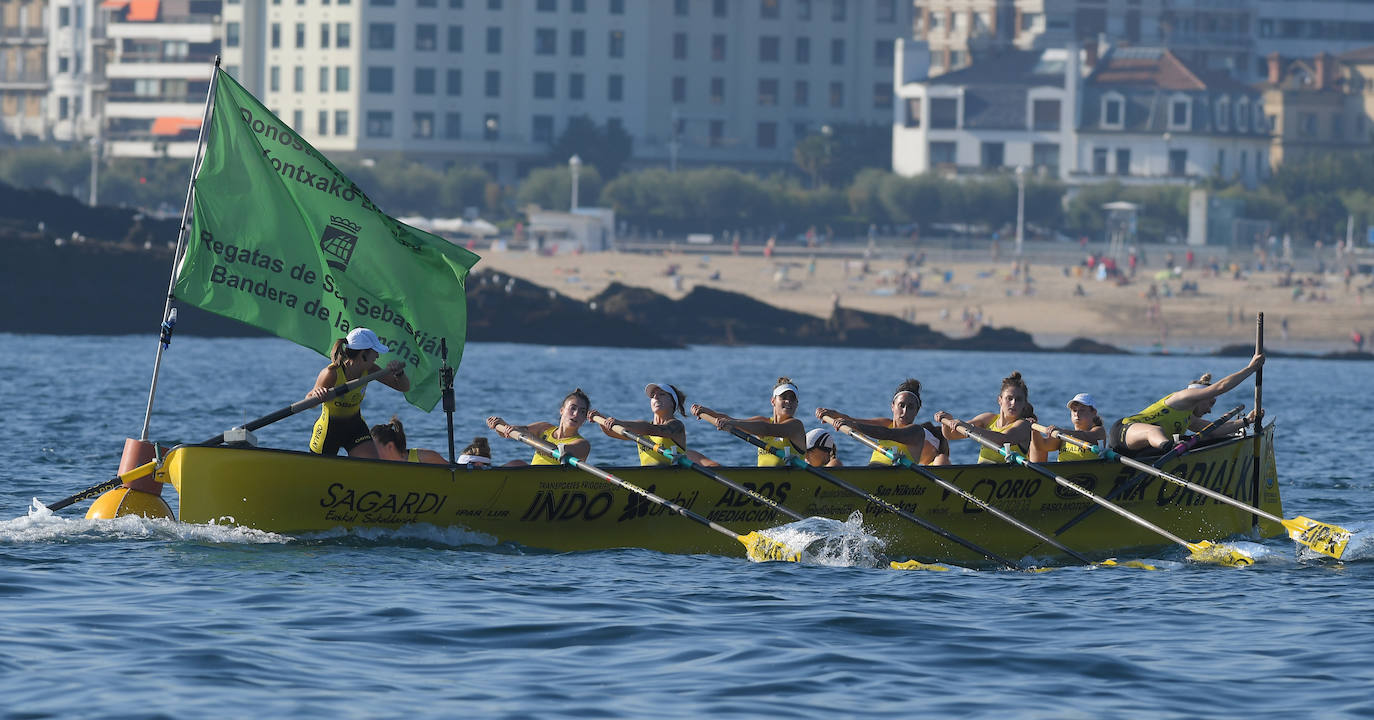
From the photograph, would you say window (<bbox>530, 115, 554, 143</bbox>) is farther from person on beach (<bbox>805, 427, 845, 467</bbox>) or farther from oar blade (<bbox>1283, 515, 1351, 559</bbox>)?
oar blade (<bbox>1283, 515, 1351, 559</bbox>)

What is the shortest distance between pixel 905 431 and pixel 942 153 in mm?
111570

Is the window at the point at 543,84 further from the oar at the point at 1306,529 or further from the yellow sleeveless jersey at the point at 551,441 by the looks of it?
the oar at the point at 1306,529

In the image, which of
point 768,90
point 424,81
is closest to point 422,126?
point 424,81

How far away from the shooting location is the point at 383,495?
1747 centimetres

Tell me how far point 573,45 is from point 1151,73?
129 ft

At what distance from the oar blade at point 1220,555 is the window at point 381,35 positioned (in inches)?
4626

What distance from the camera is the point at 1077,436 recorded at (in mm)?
19734

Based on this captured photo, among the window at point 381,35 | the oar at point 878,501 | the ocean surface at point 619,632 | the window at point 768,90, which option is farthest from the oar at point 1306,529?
the window at point 768,90

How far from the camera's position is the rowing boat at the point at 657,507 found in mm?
17078

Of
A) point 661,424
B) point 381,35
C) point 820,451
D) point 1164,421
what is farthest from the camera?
point 381,35

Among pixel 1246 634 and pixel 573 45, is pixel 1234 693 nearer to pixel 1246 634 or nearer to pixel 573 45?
pixel 1246 634

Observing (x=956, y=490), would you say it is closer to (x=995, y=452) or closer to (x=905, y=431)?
(x=905, y=431)

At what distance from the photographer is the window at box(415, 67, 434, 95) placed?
5197 inches

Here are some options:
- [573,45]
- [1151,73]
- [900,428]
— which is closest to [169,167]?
[573,45]
